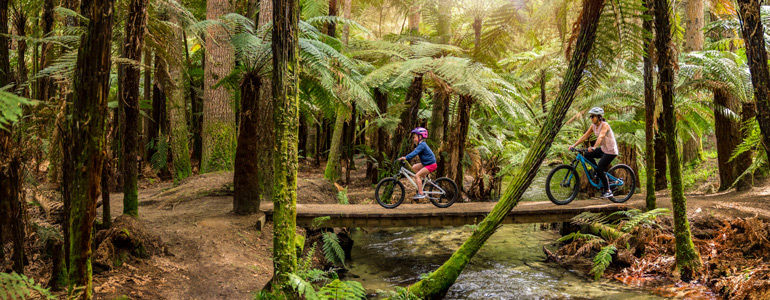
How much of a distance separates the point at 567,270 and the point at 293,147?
5.39m

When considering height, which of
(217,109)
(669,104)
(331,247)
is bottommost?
(331,247)

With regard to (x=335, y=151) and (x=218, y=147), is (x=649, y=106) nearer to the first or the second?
(x=335, y=151)

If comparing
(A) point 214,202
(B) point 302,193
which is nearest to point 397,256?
(B) point 302,193

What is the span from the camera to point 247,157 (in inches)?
274

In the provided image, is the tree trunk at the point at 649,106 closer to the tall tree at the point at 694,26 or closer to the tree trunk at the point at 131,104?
the tall tree at the point at 694,26

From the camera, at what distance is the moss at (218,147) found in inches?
376

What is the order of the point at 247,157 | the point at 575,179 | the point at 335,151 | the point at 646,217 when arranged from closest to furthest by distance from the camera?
the point at 646,217 < the point at 247,157 < the point at 575,179 < the point at 335,151

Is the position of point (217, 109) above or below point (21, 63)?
below

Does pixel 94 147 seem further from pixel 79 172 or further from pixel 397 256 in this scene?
pixel 397 256

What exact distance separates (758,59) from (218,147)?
28.5 ft

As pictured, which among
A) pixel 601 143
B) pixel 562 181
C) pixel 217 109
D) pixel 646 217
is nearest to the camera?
pixel 646 217

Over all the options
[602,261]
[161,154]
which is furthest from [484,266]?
[161,154]

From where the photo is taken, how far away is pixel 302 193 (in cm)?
962

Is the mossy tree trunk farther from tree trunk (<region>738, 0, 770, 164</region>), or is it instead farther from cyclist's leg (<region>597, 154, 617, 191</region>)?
tree trunk (<region>738, 0, 770, 164</region>)
